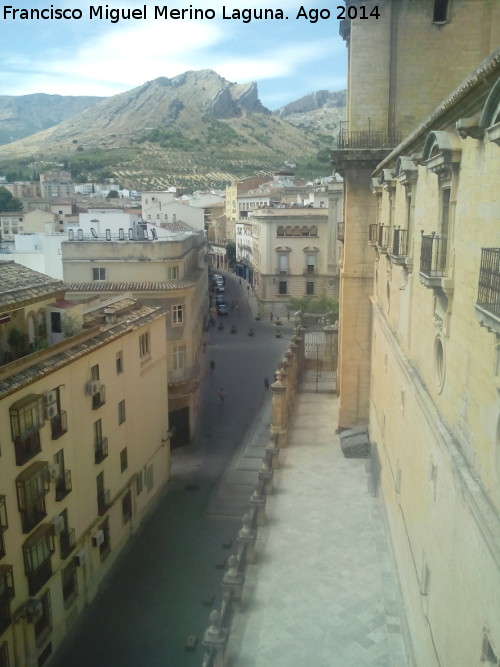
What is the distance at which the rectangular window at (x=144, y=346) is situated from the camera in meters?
22.6

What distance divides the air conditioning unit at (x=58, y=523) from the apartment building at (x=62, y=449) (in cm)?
5

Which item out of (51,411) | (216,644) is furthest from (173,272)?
(216,644)

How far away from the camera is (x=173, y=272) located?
2862 cm

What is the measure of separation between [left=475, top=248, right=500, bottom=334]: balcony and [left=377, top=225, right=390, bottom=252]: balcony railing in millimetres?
10906

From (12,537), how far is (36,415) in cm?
283

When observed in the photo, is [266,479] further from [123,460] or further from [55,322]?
[55,322]

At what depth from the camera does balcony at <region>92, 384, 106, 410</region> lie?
18.4m

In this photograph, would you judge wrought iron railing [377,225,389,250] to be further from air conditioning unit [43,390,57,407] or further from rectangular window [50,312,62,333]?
air conditioning unit [43,390,57,407]

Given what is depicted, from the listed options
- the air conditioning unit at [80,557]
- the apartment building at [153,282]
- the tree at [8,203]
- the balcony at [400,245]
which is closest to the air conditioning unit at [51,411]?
the air conditioning unit at [80,557]

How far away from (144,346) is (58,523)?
8278mm

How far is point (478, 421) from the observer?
7582 millimetres

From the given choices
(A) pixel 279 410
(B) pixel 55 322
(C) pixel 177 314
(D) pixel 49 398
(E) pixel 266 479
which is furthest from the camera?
(C) pixel 177 314

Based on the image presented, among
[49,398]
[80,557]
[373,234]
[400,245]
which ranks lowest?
[80,557]

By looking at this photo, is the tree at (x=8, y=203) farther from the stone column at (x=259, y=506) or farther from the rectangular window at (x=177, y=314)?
the stone column at (x=259, y=506)
